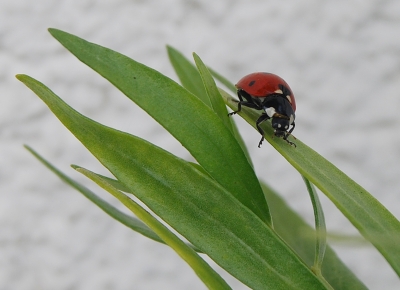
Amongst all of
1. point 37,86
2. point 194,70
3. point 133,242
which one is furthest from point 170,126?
point 133,242

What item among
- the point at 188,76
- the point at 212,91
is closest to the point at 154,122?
the point at 188,76

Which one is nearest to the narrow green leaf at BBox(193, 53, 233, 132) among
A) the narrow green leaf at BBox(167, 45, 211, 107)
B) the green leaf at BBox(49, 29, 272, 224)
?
the green leaf at BBox(49, 29, 272, 224)

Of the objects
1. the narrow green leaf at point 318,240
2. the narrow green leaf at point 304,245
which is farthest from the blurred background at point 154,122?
the narrow green leaf at point 318,240

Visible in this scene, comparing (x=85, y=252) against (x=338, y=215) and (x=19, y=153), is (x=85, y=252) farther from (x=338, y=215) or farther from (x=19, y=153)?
(x=338, y=215)

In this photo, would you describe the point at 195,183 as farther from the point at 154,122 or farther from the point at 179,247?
the point at 154,122

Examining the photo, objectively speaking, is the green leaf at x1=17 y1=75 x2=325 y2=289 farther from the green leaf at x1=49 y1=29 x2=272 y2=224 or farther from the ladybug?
the ladybug
